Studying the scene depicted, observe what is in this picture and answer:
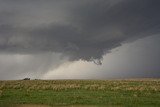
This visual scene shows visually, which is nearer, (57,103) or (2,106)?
(2,106)

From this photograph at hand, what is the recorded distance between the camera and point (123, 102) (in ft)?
113

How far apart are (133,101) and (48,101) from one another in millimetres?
9574

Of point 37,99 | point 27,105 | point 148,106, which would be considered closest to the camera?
point 148,106

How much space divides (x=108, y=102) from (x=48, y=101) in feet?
22.6

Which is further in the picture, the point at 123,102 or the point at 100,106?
the point at 123,102

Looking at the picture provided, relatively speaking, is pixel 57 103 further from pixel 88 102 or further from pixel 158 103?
pixel 158 103

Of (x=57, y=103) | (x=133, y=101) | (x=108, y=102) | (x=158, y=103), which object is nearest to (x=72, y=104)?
(x=57, y=103)

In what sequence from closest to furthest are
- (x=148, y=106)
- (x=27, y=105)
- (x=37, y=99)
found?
1. (x=148, y=106)
2. (x=27, y=105)
3. (x=37, y=99)

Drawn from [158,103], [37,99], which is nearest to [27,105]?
[37,99]

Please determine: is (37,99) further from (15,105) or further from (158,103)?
(158,103)

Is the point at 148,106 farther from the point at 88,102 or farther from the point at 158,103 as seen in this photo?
the point at 88,102

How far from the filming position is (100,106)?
106ft

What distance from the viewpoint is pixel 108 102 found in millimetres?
34812

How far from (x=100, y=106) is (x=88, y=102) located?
9.87 feet
